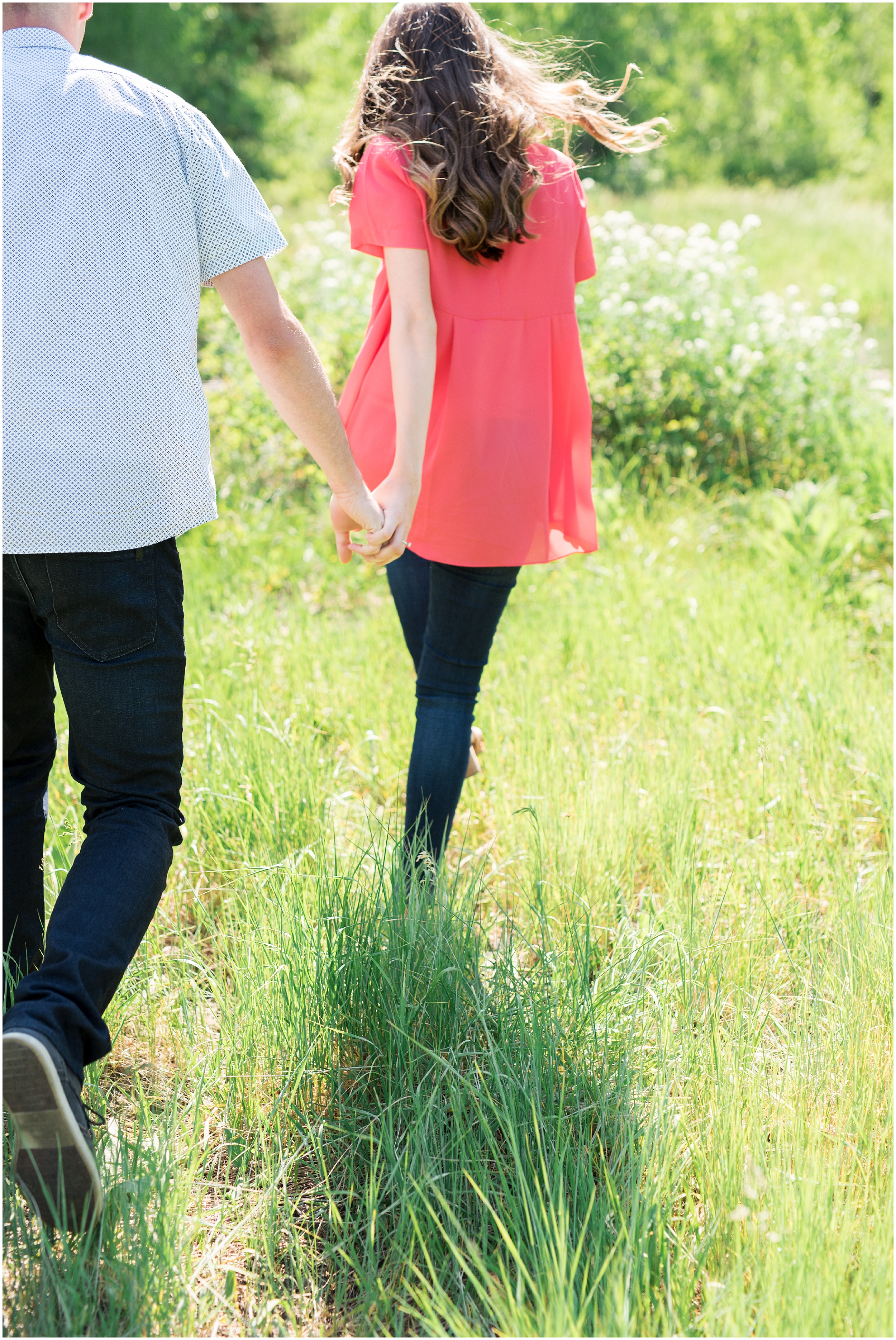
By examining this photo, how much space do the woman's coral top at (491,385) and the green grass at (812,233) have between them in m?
4.88

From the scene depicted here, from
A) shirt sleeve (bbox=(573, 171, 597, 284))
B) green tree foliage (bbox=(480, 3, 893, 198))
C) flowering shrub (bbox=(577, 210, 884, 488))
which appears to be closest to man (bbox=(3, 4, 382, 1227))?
shirt sleeve (bbox=(573, 171, 597, 284))

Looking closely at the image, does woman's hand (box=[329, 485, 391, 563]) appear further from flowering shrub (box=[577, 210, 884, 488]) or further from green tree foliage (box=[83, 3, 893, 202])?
green tree foliage (box=[83, 3, 893, 202])

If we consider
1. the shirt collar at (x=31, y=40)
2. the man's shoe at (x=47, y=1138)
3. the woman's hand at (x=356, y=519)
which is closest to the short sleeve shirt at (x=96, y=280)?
the shirt collar at (x=31, y=40)

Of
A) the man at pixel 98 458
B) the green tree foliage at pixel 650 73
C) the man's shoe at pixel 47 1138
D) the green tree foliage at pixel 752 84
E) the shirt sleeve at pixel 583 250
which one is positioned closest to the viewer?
the man's shoe at pixel 47 1138

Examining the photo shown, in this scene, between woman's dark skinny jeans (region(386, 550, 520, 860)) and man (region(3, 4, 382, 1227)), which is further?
woman's dark skinny jeans (region(386, 550, 520, 860))

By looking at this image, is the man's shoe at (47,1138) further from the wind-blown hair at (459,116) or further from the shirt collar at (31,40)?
the wind-blown hair at (459,116)

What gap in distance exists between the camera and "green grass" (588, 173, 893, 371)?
344 inches

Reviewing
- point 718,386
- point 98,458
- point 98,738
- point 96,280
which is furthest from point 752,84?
point 98,738

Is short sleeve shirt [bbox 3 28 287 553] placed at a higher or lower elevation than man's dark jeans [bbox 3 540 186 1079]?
higher

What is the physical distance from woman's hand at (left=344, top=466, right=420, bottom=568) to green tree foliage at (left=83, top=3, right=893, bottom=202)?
585 inches

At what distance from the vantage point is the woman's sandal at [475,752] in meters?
2.55

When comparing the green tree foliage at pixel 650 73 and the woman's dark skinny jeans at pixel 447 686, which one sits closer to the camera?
the woman's dark skinny jeans at pixel 447 686

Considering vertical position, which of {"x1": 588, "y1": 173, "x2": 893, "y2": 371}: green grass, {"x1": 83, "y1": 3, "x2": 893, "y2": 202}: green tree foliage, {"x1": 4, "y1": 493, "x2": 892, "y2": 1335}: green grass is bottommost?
{"x1": 4, "y1": 493, "x2": 892, "y2": 1335}: green grass

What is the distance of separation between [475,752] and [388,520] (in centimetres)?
92
